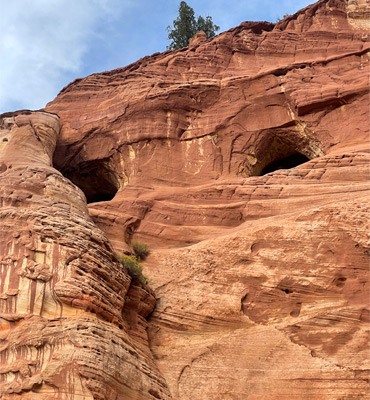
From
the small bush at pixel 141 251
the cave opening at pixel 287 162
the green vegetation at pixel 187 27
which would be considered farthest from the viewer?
the green vegetation at pixel 187 27

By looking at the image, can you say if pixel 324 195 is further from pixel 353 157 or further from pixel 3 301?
pixel 3 301

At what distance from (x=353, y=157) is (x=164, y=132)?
21.1 ft

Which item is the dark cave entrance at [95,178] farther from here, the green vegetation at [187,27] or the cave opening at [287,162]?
the green vegetation at [187,27]

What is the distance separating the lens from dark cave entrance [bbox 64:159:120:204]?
19.9 meters

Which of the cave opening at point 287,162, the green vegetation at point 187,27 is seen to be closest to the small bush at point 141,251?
the cave opening at point 287,162

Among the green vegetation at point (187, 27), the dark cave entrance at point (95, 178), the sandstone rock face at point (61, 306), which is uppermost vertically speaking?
the green vegetation at point (187, 27)

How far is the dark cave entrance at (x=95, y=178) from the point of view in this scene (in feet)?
65.4

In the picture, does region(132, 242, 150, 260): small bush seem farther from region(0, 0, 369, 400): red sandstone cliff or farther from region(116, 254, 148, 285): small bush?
region(116, 254, 148, 285): small bush

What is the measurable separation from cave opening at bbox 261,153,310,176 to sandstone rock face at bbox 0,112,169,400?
8.43 meters

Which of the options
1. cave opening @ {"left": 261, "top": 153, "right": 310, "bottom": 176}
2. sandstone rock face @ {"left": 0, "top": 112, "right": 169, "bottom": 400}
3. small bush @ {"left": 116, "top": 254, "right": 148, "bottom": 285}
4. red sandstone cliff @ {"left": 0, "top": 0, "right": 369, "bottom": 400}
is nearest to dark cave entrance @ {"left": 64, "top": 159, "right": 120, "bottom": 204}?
red sandstone cliff @ {"left": 0, "top": 0, "right": 369, "bottom": 400}

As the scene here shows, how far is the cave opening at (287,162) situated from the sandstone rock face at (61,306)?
843 cm

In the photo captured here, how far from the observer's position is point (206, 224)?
1540 cm

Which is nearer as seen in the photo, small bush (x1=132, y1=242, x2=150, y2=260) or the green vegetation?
small bush (x1=132, y1=242, x2=150, y2=260)

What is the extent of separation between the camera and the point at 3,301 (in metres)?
10.1
